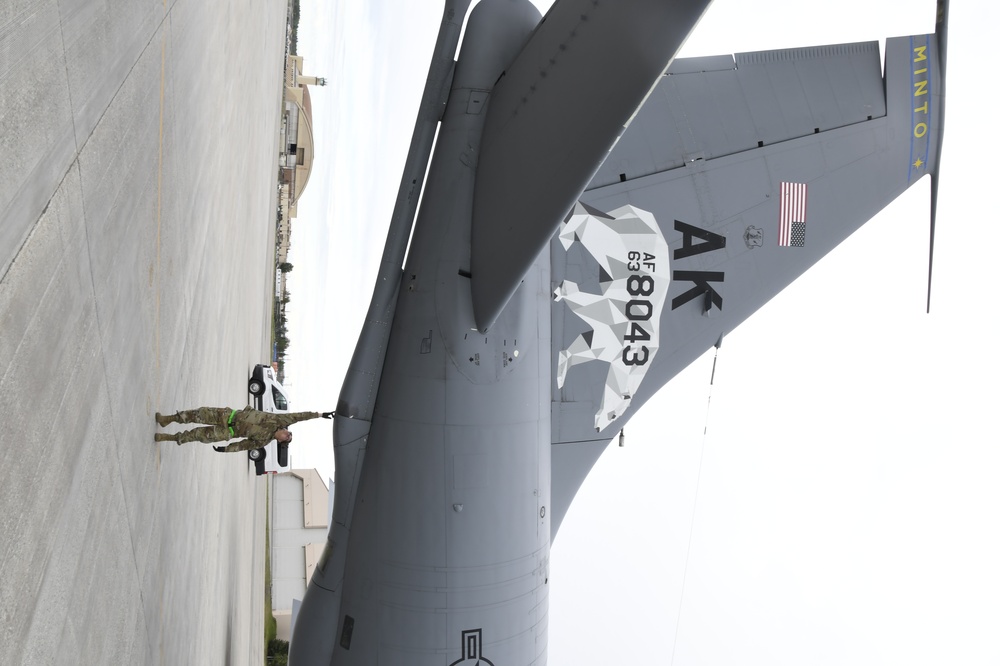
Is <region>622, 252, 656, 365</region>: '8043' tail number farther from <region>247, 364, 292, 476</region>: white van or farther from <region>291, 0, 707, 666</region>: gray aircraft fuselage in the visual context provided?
<region>247, 364, 292, 476</region>: white van

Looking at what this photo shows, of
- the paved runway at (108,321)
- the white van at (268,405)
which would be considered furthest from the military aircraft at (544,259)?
the paved runway at (108,321)

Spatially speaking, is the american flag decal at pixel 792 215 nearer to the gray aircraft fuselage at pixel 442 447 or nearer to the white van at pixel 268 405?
the gray aircraft fuselage at pixel 442 447

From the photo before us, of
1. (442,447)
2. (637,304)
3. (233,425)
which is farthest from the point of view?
(637,304)

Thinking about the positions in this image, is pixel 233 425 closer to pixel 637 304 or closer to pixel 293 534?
pixel 637 304

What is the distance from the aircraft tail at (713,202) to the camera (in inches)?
385

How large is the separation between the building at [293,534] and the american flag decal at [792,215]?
25.2 m

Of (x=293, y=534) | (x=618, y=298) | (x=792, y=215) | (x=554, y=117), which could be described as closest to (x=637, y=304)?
(x=618, y=298)

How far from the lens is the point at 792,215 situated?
35.2 ft

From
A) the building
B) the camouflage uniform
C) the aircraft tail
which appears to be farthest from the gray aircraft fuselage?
the building

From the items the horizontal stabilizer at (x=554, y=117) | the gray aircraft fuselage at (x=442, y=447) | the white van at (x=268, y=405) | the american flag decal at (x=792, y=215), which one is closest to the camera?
the horizontal stabilizer at (x=554, y=117)

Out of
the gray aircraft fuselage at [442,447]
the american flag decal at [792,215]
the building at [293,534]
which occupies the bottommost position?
the building at [293,534]

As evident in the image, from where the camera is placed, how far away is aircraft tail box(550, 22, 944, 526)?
9.77 m

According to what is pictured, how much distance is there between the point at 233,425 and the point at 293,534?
2651 cm

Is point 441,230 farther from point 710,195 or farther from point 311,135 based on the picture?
point 311,135
